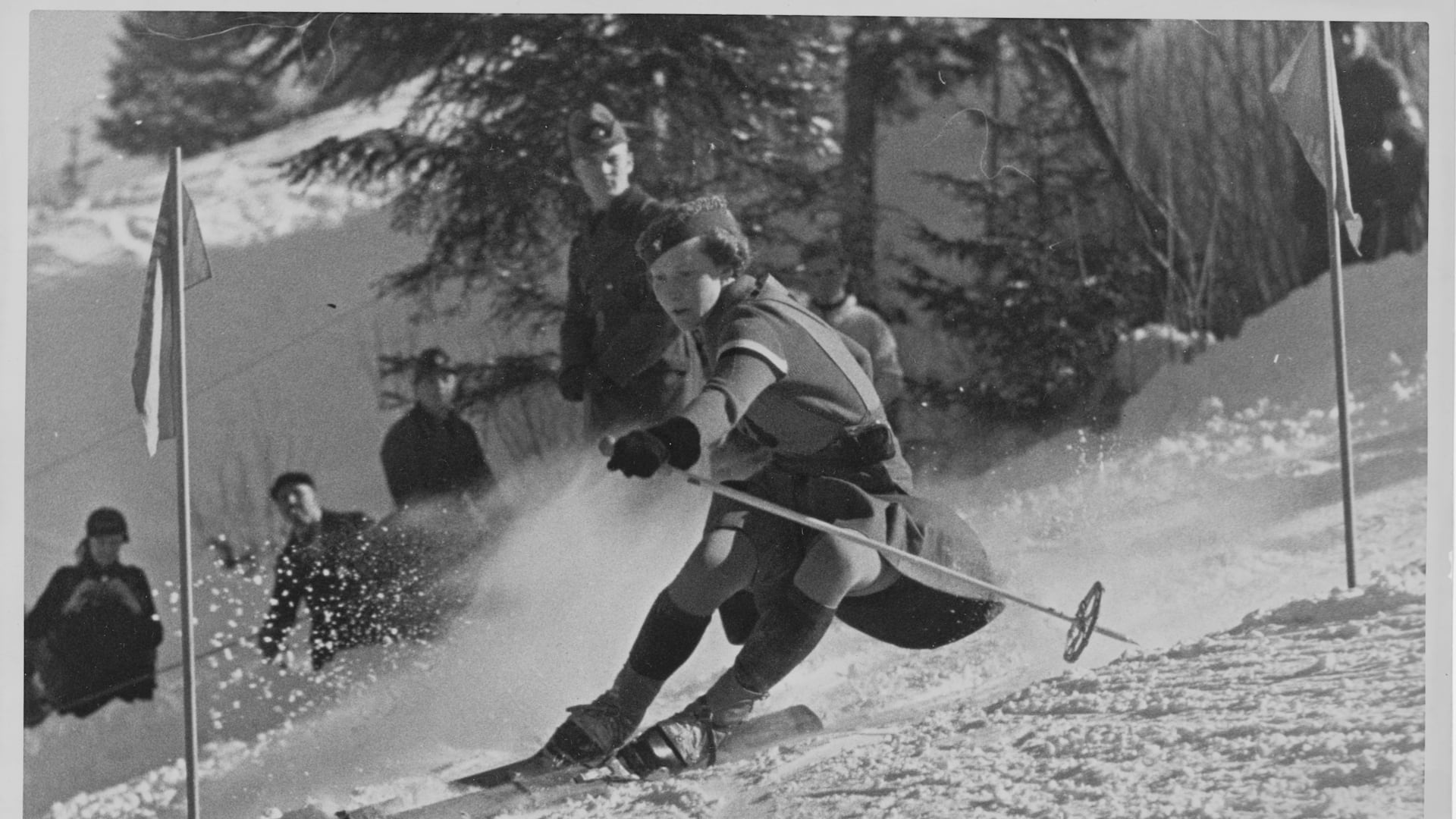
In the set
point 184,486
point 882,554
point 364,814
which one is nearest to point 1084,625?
point 882,554

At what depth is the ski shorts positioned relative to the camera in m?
3.85

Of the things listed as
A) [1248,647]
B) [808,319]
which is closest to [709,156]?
[808,319]

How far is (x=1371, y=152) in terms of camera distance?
4215 millimetres

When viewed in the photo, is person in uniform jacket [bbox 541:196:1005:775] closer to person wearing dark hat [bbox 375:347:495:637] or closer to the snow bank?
person wearing dark hat [bbox 375:347:495:637]

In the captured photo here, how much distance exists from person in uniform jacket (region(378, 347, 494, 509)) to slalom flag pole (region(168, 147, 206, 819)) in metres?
0.44

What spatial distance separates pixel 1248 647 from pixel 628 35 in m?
2.05

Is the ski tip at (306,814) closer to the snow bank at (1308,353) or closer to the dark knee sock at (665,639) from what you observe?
the dark knee sock at (665,639)

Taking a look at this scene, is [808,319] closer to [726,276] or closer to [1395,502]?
[726,276]

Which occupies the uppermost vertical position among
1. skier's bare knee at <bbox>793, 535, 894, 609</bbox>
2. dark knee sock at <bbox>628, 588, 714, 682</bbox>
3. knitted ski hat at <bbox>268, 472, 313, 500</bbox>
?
knitted ski hat at <bbox>268, 472, 313, 500</bbox>

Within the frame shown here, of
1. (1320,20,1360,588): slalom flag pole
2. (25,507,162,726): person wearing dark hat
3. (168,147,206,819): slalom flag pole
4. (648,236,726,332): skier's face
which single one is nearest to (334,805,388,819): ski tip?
(168,147,206,819): slalom flag pole

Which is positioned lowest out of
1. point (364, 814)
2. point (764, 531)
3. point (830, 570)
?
point (364, 814)

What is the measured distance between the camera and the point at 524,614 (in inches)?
155

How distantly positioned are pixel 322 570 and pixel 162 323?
0.66 metres

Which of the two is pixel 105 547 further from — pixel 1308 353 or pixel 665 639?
pixel 1308 353
